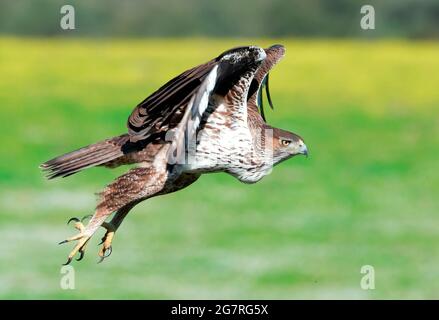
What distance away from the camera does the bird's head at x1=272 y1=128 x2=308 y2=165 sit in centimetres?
984

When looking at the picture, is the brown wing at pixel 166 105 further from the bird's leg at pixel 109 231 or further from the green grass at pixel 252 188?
the green grass at pixel 252 188

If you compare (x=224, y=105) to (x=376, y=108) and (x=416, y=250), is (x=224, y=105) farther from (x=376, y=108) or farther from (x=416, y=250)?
(x=376, y=108)

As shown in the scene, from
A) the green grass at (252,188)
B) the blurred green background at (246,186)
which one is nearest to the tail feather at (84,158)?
the green grass at (252,188)

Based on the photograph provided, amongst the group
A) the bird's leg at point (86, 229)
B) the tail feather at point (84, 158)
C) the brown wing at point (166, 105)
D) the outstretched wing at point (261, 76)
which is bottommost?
the bird's leg at point (86, 229)

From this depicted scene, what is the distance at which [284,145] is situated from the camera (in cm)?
993

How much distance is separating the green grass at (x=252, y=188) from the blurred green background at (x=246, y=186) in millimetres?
67

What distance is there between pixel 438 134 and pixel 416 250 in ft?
40.3

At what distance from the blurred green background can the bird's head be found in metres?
18.3

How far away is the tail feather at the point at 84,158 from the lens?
945 centimetres

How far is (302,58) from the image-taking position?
163 ft

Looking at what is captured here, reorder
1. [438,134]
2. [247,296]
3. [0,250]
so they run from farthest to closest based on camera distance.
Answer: [438,134], [0,250], [247,296]

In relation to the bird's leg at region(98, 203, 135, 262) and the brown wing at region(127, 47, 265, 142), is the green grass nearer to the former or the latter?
the bird's leg at region(98, 203, 135, 262)

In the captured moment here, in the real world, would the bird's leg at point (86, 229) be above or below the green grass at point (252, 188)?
below
